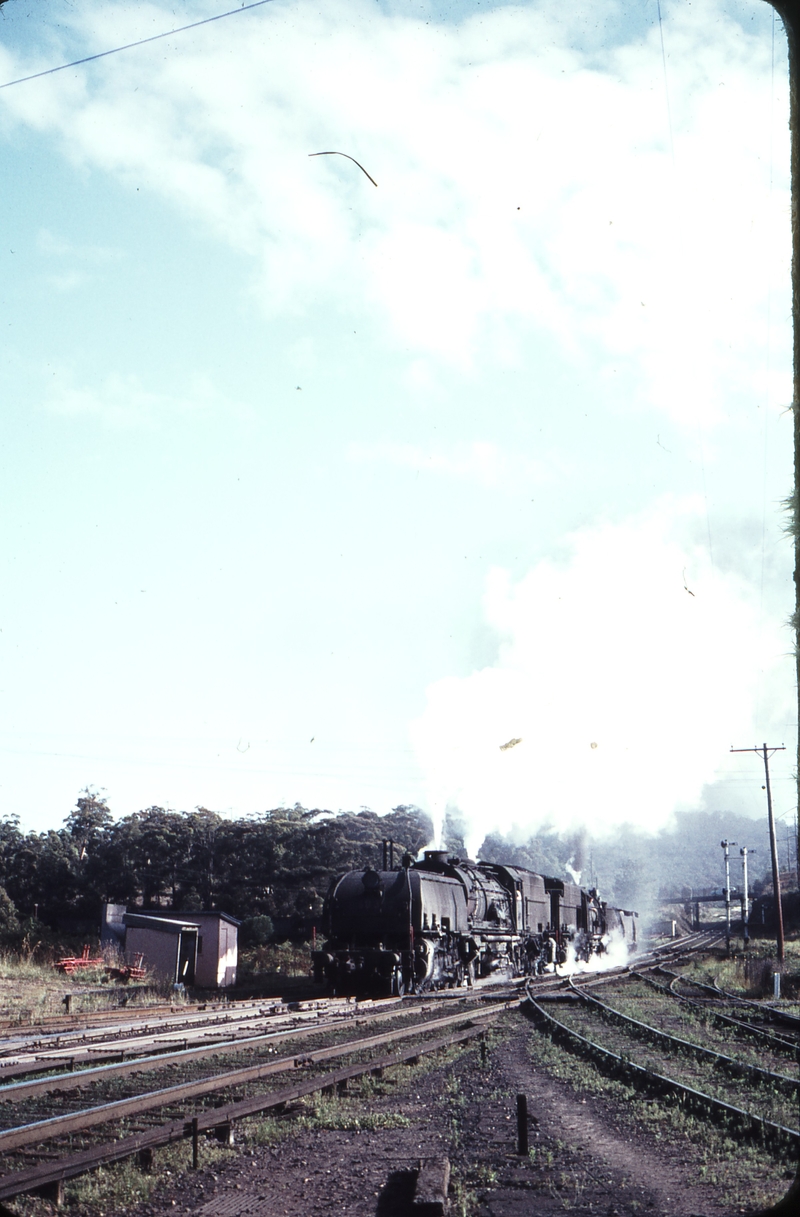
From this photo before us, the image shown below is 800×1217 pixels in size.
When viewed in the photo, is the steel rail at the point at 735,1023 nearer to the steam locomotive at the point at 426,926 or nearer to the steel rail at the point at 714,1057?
the steel rail at the point at 714,1057

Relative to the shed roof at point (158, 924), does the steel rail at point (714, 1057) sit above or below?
above

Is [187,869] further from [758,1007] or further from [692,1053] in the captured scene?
[692,1053]

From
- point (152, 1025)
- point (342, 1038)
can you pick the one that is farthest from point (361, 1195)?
point (152, 1025)

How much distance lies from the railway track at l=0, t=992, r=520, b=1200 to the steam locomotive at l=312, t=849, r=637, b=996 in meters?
6.06

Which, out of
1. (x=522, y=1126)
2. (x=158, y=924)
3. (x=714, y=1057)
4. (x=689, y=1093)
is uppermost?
(x=522, y=1126)

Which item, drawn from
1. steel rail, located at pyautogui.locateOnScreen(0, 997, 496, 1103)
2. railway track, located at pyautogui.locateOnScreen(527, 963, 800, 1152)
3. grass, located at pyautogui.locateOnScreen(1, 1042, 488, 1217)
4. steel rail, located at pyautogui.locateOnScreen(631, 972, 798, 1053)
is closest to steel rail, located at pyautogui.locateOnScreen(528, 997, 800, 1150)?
railway track, located at pyautogui.locateOnScreen(527, 963, 800, 1152)

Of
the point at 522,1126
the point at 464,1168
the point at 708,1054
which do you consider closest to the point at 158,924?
the point at 708,1054

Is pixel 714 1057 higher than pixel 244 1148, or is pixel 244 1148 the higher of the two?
pixel 244 1148

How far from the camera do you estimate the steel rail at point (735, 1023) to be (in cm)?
1472

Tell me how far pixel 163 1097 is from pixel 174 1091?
19cm

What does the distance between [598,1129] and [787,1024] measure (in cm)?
1119

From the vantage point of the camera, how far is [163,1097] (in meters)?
8.93

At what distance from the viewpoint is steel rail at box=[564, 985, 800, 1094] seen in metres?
10.6

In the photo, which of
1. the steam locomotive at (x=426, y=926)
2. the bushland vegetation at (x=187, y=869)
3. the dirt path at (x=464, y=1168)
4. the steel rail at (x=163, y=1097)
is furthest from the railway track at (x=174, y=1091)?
the bushland vegetation at (x=187, y=869)
